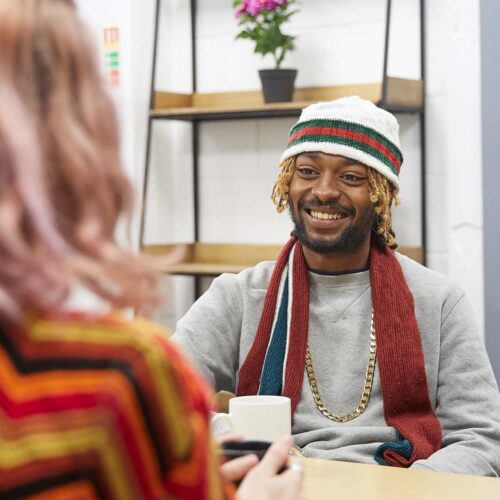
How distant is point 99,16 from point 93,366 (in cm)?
307

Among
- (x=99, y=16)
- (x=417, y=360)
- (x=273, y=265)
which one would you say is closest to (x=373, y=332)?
(x=417, y=360)

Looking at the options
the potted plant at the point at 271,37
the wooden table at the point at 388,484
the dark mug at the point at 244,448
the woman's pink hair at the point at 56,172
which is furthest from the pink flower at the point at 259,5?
the woman's pink hair at the point at 56,172

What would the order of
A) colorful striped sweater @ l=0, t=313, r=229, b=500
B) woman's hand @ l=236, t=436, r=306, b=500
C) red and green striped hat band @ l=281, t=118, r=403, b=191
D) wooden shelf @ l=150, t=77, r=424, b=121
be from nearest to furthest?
→ colorful striped sweater @ l=0, t=313, r=229, b=500 → woman's hand @ l=236, t=436, r=306, b=500 → red and green striped hat band @ l=281, t=118, r=403, b=191 → wooden shelf @ l=150, t=77, r=424, b=121

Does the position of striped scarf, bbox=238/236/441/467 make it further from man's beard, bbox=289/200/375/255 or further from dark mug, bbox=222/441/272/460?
dark mug, bbox=222/441/272/460

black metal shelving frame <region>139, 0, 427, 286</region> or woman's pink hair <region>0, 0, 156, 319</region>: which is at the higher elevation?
black metal shelving frame <region>139, 0, 427, 286</region>

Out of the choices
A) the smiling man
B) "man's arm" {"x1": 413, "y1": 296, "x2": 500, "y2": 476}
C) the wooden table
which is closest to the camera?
the wooden table

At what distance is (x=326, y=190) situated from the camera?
206cm

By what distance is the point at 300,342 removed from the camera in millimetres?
1963

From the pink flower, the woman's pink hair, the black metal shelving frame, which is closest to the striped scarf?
the black metal shelving frame

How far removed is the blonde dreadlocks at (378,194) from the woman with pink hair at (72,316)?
1.45m

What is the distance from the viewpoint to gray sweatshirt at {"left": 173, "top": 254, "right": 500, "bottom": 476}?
1.79m

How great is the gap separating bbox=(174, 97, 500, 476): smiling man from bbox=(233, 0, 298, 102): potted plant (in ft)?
3.76

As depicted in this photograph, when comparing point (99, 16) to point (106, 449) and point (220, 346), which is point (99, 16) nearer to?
point (220, 346)

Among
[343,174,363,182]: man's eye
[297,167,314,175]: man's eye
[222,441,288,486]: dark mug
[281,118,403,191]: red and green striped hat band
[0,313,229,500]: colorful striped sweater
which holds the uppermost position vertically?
[281,118,403,191]: red and green striped hat band
